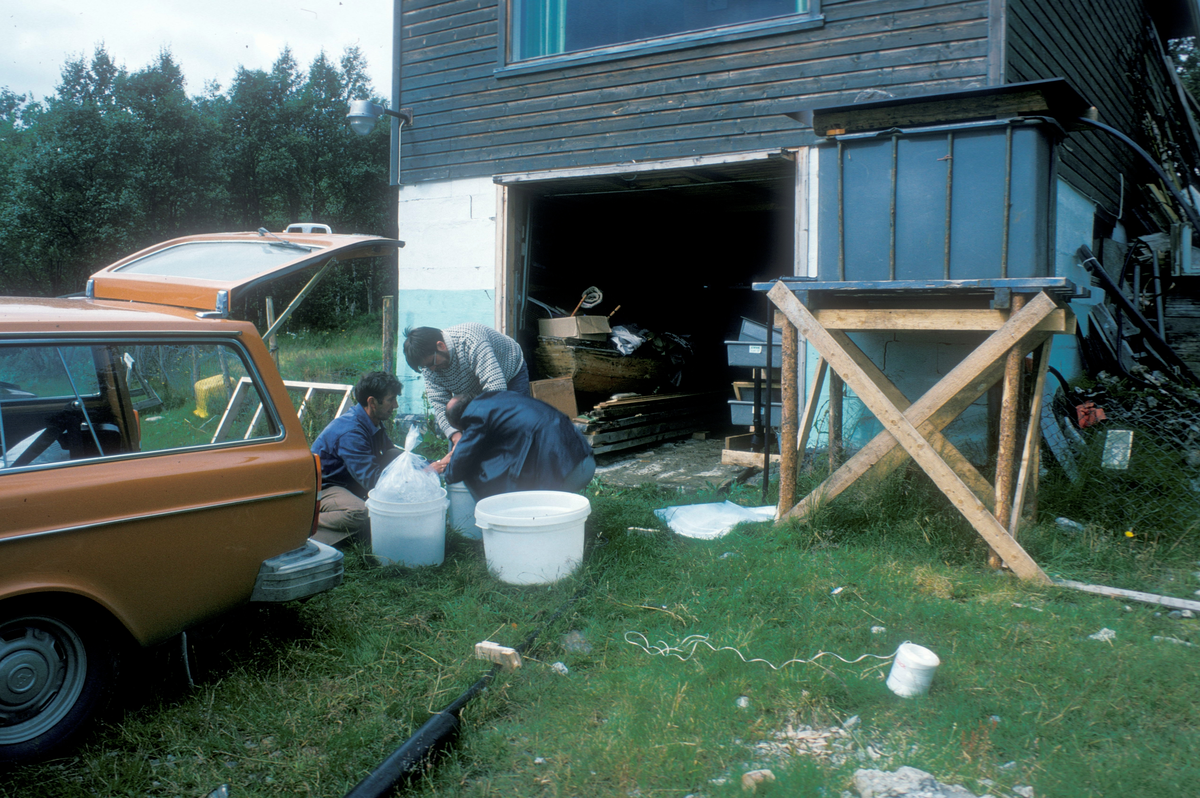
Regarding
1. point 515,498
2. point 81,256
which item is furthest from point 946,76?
point 81,256

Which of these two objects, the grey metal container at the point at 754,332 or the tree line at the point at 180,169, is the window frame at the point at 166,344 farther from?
the tree line at the point at 180,169

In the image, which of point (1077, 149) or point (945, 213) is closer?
point (945, 213)

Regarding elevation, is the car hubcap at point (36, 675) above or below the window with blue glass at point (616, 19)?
below

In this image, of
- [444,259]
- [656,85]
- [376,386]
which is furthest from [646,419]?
[376,386]

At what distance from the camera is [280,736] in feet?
9.32

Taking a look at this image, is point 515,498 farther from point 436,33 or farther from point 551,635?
point 436,33

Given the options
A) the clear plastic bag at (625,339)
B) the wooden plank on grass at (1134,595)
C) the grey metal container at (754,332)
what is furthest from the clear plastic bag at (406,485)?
the clear plastic bag at (625,339)

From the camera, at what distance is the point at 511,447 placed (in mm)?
4715

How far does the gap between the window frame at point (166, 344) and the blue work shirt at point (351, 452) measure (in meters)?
1.48

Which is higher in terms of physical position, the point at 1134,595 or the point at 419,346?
the point at 419,346

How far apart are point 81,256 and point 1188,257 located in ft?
86.0

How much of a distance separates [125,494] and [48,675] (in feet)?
2.13

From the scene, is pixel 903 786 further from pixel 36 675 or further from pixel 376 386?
pixel 376 386

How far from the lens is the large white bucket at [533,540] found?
4066 millimetres
